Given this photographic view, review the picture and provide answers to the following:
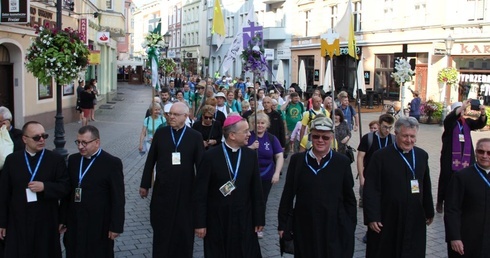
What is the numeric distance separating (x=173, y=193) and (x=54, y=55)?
625 cm

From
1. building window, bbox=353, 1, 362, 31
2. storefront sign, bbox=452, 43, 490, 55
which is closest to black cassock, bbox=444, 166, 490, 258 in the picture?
storefront sign, bbox=452, 43, 490, 55

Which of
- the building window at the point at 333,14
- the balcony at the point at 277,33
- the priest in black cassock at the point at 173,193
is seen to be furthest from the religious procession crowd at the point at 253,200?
the balcony at the point at 277,33

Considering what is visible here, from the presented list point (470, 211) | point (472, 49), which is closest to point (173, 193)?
point (470, 211)

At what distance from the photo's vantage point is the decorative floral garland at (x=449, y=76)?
25.7 meters

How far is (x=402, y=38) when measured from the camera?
30.5 meters

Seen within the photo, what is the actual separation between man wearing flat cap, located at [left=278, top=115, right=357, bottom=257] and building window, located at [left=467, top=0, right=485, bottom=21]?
23582 millimetres

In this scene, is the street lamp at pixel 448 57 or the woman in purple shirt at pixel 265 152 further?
the street lamp at pixel 448 57

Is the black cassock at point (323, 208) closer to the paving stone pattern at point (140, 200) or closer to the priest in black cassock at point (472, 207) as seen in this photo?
the priest in black cassock at point (472, 207)

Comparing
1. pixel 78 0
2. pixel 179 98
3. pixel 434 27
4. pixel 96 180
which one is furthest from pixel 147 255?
pixel 434 27

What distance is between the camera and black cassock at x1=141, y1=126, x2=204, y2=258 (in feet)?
19.5

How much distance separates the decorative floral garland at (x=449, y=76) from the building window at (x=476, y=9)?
262cm

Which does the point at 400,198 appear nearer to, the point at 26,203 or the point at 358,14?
the point at 26,203

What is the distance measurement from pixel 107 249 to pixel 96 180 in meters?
0.68

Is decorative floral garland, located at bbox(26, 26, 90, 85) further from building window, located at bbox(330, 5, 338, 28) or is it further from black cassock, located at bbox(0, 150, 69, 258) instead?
building window, located at bbox(330, 5, 338, 28)
